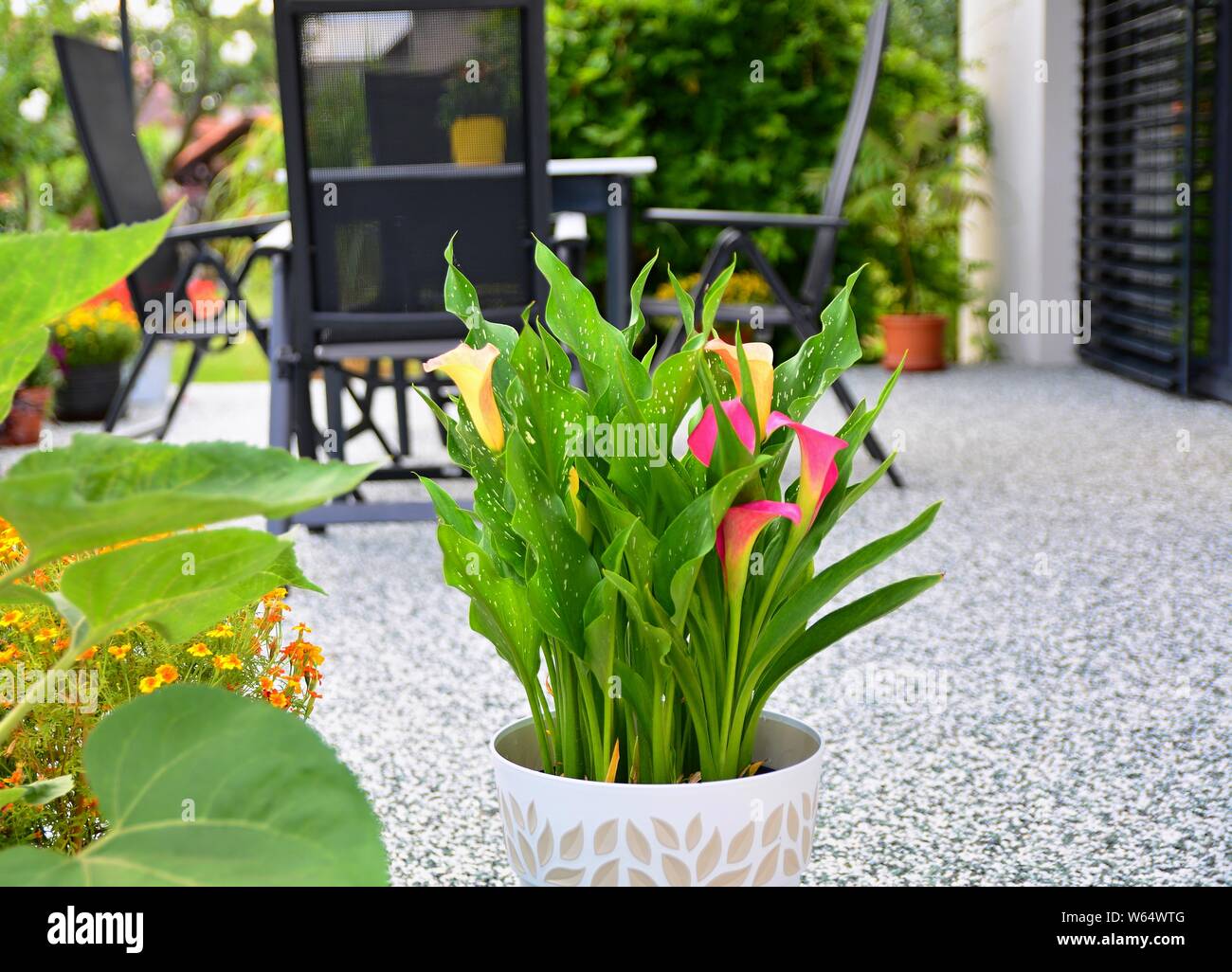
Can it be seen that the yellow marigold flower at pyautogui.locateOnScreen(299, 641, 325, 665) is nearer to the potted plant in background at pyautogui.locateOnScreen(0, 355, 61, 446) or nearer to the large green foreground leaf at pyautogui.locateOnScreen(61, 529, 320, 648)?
the large green foreground leaf at pyautogui.locateOnScreen(61, 529, 320, 648)

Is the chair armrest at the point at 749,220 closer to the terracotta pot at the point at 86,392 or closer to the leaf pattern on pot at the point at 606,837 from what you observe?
the leaf pattern on pot at the point at 606,837

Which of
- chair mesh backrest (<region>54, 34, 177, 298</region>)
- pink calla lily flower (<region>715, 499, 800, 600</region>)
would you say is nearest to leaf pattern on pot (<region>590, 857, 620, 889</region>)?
pink calla lily flower (<region>715, 499, 800, 600</region>)

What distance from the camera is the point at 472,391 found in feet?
3.47

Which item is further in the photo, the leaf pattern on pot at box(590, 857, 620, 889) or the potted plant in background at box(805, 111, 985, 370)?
the potted plant in background at box(805, 111, 985, 370)

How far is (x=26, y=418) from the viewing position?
5.09 meters

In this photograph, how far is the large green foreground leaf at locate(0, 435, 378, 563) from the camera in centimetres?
50

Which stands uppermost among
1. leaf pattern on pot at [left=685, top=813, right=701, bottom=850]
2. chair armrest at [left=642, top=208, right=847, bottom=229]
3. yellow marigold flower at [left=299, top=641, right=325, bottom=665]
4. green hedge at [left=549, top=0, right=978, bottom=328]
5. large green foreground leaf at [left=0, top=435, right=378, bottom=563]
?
green hedge at [left=549, top=0, right=978, bottom=328]

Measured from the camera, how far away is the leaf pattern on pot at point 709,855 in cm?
102

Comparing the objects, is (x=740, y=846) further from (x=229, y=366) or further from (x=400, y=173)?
(x=229, y=366)

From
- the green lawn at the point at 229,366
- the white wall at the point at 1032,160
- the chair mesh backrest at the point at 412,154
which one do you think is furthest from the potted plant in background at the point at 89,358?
the white wall at the point at 1032,160

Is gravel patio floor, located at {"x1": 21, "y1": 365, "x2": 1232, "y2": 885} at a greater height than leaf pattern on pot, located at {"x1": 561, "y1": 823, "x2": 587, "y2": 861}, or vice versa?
leaf pattern on pot, located at {"x1": 561, "y1": 823, "x2": 587, "y2": 861}

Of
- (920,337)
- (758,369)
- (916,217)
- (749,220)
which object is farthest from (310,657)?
(916,217)

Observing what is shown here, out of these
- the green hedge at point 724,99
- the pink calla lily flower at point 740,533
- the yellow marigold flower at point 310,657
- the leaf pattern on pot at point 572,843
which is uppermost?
the green hedge at point 724,99
